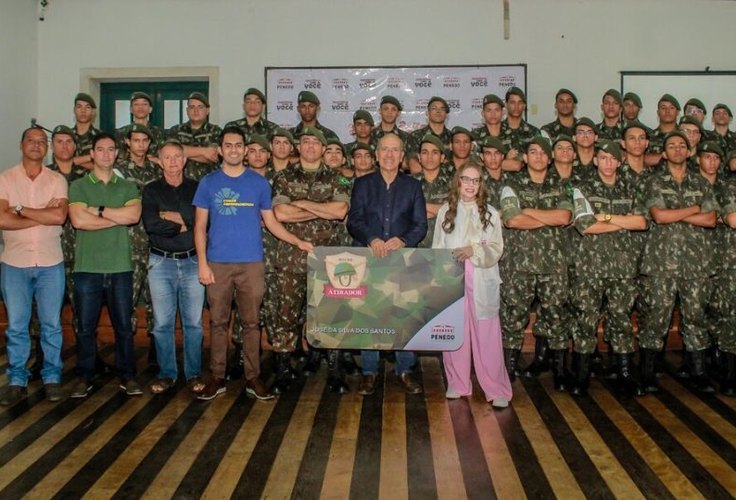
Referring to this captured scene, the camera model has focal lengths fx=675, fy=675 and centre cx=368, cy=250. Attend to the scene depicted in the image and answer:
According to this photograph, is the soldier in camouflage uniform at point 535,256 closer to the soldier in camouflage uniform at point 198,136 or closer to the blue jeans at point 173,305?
the blue jeans at point 173,305

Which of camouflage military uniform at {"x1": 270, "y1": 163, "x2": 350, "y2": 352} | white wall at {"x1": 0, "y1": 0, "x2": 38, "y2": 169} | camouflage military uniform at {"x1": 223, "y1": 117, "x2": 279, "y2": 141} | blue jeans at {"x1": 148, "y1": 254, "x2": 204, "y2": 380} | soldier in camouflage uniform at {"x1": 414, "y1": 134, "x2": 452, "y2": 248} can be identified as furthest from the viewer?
white wall at {"x1": 0, "y1": 0, "x2": 38, "y2": 169}

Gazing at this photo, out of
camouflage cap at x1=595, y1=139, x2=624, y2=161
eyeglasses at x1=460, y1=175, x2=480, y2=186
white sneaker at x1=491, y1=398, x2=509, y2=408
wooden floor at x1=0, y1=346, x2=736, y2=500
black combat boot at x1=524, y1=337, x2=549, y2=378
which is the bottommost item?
wooden floor at x1=0, y1=346, x2=736, y2=500

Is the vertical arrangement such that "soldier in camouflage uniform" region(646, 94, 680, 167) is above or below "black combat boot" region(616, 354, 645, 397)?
above

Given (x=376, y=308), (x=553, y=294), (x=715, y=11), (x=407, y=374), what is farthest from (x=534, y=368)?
(x=715, y=11)

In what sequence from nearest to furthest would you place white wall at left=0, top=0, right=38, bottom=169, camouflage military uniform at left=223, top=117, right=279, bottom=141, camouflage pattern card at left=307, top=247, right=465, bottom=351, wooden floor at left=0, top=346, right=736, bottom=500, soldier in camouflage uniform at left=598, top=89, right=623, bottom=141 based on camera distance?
wooden floor at left=0, top=346, right=736, bottom=500 < camouflage pattern card at left=307, top=247, right=465, bottom=351 < camouflage military uniform at left=223, top=117, right=279, bottom=141 < soldier in camouflage uniform at left=598, top=89, right=623, bottom=141 < white wall at left=0, top=0, right=38, bottom=169

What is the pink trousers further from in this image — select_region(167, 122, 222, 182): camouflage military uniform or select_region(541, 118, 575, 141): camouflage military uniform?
select_region(167, 122, 222, 182): camouflage military uniform

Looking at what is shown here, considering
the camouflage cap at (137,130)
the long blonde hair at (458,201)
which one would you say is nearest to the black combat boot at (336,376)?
the long blonde hair at (458,201)

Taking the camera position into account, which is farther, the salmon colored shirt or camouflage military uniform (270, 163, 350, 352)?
camouflage military uniform (270, 163, 350, 352)

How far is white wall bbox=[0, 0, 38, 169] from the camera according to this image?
712cm

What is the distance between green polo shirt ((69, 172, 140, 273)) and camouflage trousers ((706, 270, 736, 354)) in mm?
3956

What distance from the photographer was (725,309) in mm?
4570

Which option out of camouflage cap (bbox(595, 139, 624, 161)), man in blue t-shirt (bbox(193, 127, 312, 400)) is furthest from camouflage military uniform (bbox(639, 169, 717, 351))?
man in blue t-shirt (bbox(193, 127, 312, 400))

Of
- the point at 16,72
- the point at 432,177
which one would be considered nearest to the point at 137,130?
the point at 432,177

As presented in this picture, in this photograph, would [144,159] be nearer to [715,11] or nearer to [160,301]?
Answer: [160,301]
